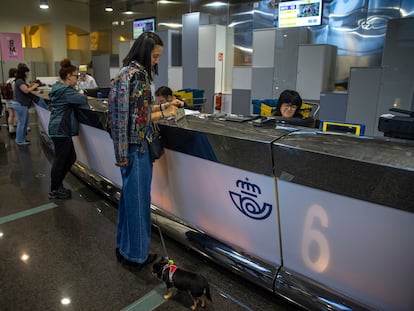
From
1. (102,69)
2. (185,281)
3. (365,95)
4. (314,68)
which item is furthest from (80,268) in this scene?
(102,69)

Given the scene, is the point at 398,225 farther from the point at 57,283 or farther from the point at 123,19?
the point at 123,19

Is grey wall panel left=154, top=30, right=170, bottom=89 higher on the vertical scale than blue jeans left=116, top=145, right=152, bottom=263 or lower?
higher

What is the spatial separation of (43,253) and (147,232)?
2.77ft

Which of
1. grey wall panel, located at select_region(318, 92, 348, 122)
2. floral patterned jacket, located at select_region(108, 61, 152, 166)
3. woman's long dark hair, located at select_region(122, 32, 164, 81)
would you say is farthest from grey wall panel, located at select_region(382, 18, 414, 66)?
floral patterned jacket, located at select_region(108, 61, 152, 166)

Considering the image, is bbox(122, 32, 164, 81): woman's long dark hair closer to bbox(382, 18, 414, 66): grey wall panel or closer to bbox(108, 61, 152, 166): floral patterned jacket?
bbox(108, 61, 152, 166): floral patterned jacket

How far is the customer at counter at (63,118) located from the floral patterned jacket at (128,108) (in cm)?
149

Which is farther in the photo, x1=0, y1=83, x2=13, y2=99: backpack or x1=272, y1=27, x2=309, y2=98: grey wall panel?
x1=0, y1=83, x2=13, y2=99: backpack

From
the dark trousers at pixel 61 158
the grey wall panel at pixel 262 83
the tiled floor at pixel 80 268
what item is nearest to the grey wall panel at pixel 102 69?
the grey wall panel at pixel 262 83

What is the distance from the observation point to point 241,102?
7449 millimetres

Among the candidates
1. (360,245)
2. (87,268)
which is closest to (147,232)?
(87,268)

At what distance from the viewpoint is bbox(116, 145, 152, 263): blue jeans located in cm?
204

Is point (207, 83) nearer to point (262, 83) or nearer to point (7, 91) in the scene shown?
point (262, 83)

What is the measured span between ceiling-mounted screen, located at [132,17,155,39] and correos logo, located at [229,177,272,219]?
28.4 ft

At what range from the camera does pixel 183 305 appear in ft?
6.18
